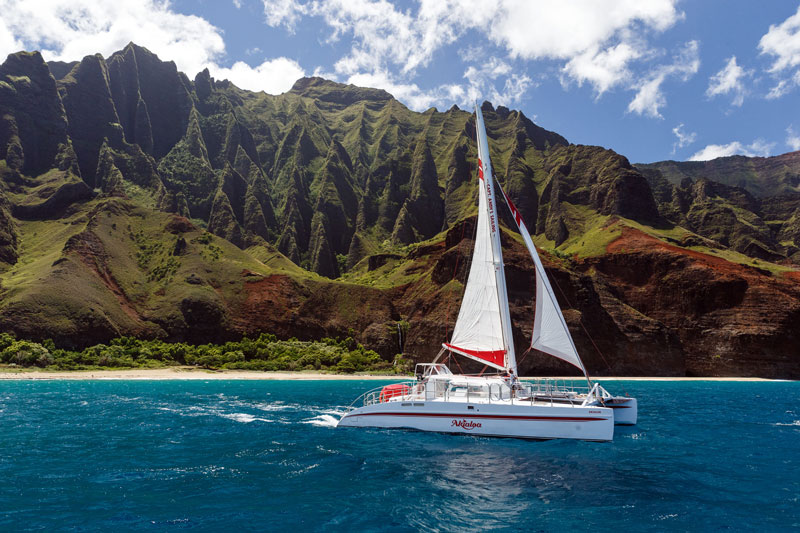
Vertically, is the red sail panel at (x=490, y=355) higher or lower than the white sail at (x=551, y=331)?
lower

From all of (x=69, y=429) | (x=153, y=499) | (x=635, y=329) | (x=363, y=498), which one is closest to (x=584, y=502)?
(x=363, y=498)

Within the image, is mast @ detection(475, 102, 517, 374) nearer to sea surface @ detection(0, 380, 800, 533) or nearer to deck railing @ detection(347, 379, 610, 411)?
deck railing @ detection(347, 379, 610, 411)

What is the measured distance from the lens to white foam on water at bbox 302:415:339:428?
1321 inches

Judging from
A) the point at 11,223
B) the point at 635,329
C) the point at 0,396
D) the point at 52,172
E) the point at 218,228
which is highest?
the point at 52,172

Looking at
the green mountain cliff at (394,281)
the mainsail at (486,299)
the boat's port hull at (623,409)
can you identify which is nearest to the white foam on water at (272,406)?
the mainsail at (486,299)

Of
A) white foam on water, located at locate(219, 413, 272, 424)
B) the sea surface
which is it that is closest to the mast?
the sea surface

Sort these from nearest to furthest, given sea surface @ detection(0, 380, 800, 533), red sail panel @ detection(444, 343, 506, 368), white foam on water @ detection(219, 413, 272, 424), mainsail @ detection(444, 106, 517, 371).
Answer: sea surface @ detection(0, 380, 800, 533) < mainsail @ detection(444, 106, 517, 371) < red sail panel @ detection(444, 343, 506, 368) < white foam on water @ detection(219, 413, 272, 424)

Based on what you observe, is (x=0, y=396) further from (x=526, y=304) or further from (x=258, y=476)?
(x=526, y=304)

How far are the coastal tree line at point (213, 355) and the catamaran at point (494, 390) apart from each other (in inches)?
2637

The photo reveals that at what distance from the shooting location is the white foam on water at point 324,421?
110 feet

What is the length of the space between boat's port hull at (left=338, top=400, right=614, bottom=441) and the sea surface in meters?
0.73

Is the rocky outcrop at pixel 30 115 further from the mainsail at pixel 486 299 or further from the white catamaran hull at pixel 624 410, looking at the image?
the white catamaran hull at pixel 624 410

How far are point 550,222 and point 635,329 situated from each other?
260ft

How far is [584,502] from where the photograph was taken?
56.4 feet
